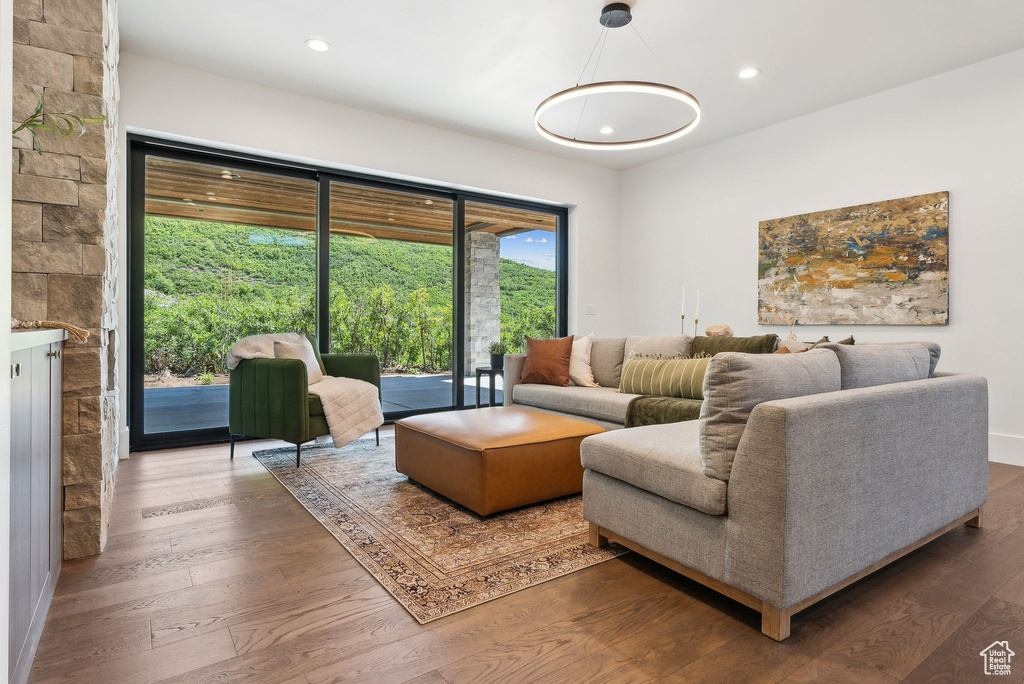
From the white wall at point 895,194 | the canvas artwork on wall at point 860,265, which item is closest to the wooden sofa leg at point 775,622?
the white wall at point 895,194

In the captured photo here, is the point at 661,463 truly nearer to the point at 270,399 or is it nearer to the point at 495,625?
the point at 495,625

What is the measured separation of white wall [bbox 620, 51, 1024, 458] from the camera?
361 cm

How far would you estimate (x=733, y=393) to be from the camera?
64.9 inches

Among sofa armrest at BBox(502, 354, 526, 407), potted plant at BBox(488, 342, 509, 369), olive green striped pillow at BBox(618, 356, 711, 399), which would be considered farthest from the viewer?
potted plant at BBox(488, 342, 509, 369)

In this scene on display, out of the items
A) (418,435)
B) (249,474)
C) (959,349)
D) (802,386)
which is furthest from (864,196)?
(249,474)

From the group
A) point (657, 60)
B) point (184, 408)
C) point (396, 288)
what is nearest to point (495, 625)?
point (184, 408)

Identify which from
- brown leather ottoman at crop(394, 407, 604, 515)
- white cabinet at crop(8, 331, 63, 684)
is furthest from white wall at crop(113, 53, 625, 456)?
brown leather ottoman at crop(394, 407, 604, 515)

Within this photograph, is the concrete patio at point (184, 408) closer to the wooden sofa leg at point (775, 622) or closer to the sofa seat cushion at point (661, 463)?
the sofa seat cushion at point (661, 463)

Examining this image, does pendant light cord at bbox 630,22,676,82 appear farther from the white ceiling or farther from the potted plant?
the potted plant

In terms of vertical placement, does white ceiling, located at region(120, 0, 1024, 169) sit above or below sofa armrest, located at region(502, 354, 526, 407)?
above

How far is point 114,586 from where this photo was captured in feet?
6.08

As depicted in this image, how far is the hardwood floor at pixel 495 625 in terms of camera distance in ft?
4.64

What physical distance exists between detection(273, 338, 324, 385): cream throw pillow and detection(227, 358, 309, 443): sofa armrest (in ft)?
0.76

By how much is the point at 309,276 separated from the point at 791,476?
4.06 meters
